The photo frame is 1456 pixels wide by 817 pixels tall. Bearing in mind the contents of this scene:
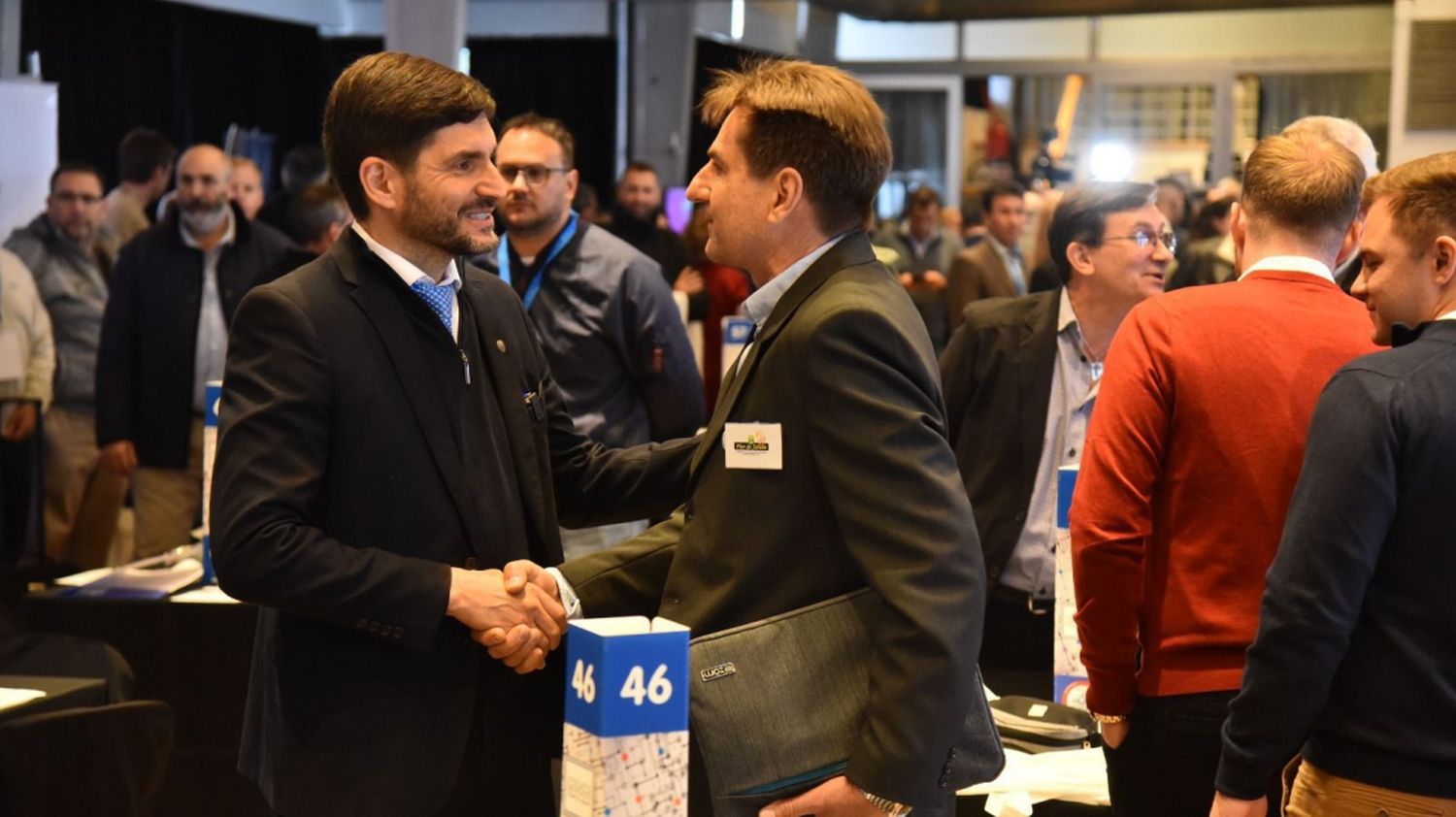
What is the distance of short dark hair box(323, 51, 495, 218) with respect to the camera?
2.15 meters

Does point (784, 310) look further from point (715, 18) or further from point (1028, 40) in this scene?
point (1028, 40)

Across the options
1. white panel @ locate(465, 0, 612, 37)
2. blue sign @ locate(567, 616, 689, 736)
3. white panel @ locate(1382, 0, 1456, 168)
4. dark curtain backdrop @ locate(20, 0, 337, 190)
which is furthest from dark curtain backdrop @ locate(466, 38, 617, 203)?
blue sign @ locate(567, 616, 689, 736)

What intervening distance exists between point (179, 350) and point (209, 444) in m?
2.23

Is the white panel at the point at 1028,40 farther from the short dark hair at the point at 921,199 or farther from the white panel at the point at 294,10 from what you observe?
the white panel at the point at 294,10

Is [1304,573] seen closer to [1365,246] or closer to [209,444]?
[1365,246]

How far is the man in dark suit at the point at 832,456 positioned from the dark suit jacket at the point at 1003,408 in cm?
139

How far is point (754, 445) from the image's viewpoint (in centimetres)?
185

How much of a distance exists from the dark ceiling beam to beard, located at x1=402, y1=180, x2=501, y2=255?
12254 millimetres

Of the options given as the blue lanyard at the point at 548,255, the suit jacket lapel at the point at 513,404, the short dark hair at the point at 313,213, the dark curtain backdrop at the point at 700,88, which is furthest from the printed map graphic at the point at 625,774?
the dark curtain backdrop at the point at 700,88


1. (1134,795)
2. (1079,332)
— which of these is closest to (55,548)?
(1079,332)

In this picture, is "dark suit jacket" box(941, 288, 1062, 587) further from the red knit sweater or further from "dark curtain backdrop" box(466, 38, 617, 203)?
"dark curtain backdrop" box(466, 38, 617, 203)

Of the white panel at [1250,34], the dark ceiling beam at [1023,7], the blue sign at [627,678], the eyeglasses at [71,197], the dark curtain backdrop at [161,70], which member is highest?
the dark ceiling beam at [1023,7]

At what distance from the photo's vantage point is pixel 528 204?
4379 mm

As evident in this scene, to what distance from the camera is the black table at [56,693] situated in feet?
9.19
